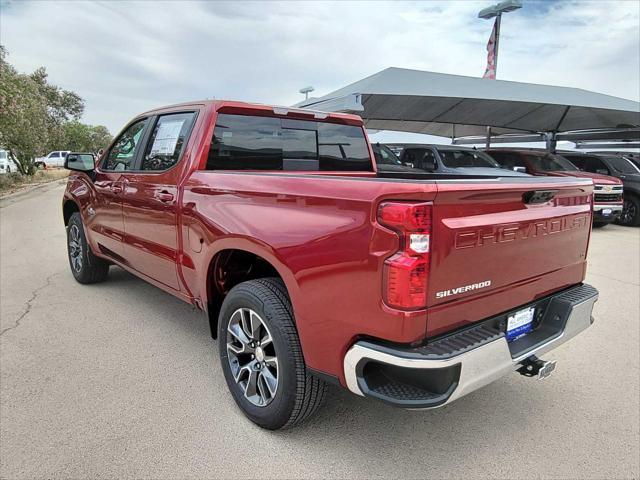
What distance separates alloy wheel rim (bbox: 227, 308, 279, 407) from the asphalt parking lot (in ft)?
0.74

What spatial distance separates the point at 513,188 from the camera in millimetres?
2227

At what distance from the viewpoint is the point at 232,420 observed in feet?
9.20

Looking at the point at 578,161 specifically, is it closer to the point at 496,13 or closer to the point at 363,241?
the point at 496,13

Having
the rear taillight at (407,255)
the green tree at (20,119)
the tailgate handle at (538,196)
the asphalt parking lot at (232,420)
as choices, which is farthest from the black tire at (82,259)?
the green tree at (20,119)

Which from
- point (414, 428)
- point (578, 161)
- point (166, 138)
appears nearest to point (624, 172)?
point (578, 161)

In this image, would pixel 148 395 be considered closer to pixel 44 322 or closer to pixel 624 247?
pixel 44 322

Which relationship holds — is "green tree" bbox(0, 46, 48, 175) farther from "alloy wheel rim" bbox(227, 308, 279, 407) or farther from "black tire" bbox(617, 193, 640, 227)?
"black tire" bbox(617, 193, 640, 227)

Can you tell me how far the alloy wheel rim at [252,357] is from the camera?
262cm

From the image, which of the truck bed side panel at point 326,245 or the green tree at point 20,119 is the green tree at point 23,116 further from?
the truck bed side panel at point 326,245

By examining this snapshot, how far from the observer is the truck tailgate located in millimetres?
1991

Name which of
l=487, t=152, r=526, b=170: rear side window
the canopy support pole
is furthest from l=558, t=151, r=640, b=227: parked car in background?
the canopy support pole

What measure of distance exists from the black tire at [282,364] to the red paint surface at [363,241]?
0.11 meters

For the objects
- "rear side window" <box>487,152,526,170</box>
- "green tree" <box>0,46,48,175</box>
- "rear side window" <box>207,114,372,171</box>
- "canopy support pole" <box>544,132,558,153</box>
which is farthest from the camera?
"canopy support pole" <box>544,132,558,153</box>

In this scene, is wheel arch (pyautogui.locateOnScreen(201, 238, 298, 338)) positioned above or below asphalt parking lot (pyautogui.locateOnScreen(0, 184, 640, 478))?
above
